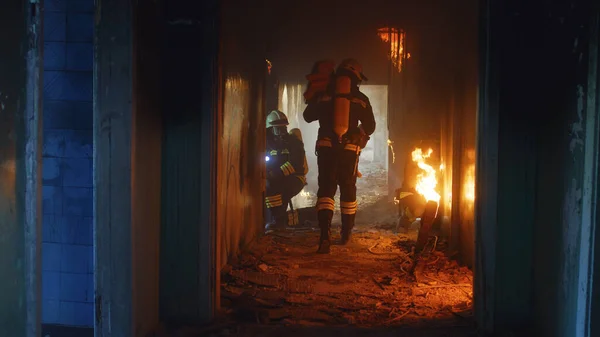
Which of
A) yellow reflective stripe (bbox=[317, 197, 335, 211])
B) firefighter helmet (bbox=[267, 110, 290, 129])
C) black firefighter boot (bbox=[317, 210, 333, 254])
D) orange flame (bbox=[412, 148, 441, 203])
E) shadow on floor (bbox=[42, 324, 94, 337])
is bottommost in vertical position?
shadow on floor (bbox=[42, 324, 94, 337])

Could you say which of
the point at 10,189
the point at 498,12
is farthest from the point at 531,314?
the point at 10,189

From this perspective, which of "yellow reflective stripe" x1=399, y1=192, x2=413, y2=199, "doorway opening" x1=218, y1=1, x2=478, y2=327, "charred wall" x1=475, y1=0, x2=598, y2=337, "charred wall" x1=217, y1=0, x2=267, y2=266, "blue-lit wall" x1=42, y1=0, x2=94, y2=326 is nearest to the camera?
"charred wall" x1=475, y1=0, x2=598, y2=337

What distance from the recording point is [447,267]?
6223 mm

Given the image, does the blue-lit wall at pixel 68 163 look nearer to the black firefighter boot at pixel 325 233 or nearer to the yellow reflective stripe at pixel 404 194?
the black firefighter boot at pixel 325 233

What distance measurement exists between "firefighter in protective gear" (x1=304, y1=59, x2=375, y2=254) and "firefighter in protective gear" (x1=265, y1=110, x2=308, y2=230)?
5.74 ft

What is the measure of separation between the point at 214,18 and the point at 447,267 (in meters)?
3.85

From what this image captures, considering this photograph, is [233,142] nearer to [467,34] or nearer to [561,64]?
[467,34]

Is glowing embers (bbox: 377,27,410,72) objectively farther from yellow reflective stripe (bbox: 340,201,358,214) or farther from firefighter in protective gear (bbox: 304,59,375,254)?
yellow reflective stripe (bbox: 340,201,358,214)

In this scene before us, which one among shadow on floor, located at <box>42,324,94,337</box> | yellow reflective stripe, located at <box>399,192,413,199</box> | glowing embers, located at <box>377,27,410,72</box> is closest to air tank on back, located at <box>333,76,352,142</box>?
yellow reflective stripe, located at <box>399,192,413,199</box>

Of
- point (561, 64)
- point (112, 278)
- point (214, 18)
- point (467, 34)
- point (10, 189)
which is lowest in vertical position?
point (112, 278)

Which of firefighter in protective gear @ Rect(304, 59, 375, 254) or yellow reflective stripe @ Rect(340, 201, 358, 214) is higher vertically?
firefighter in protective gear @ Rect(304, 59, 375, 254)

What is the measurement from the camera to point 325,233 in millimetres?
7176

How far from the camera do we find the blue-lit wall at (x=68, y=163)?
3934 mm

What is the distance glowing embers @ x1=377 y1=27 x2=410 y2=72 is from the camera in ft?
33.4
